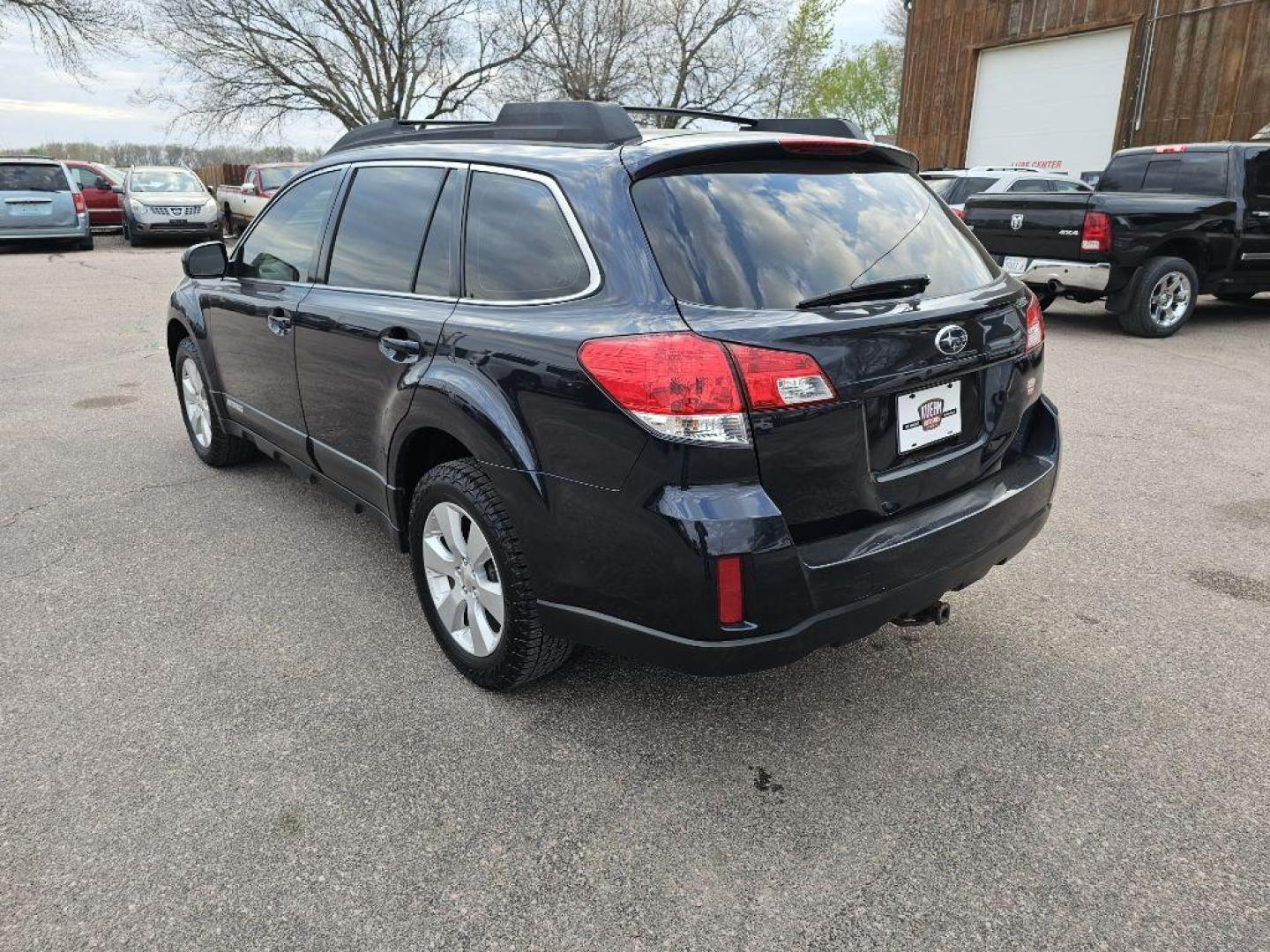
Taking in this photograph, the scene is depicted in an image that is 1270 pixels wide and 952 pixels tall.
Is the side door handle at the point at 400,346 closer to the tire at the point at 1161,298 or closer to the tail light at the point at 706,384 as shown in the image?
the tail light at the point at 706,384

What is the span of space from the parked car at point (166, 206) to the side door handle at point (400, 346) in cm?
1873

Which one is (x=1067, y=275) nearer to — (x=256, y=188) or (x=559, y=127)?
(x=559, y=127)

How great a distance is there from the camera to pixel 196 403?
16.8 feet

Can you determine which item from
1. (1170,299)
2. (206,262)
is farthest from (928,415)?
→ (1170,299)

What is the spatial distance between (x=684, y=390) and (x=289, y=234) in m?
2.59

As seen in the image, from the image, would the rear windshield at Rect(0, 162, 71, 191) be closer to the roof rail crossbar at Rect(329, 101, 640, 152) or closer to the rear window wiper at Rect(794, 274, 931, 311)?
the roof rail crossbar at Rect(329, 101, 640, 152)

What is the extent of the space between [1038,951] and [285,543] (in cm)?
334

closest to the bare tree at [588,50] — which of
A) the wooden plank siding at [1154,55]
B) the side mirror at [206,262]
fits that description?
the wooden plank siding at [1154,55]

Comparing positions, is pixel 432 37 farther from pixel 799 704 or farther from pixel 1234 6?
pixel 799 704

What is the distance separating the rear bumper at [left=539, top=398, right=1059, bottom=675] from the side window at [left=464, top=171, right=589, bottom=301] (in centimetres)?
91

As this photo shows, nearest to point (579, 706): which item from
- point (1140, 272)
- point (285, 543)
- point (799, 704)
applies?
point (799, 704)

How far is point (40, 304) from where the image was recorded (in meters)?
11.5

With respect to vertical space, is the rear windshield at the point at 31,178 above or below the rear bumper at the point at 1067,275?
above

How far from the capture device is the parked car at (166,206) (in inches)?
734
